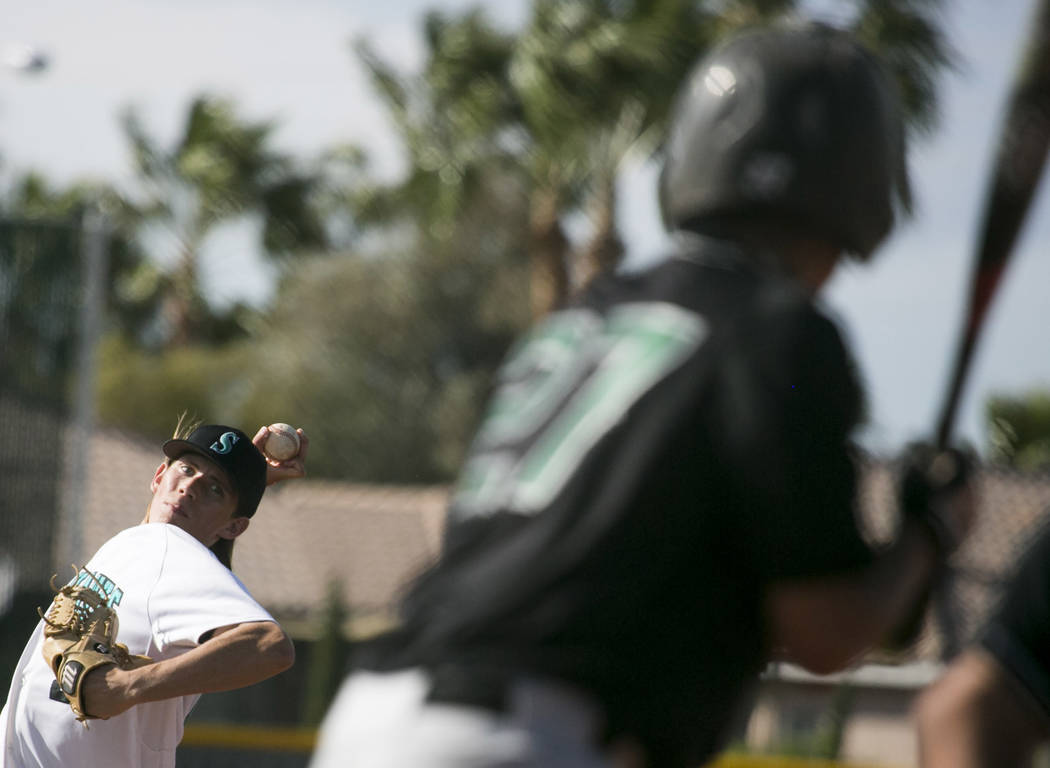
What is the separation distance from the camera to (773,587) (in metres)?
2.11

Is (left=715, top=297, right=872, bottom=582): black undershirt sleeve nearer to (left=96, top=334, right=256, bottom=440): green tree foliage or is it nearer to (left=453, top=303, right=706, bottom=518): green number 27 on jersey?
(left=453, top=303, right=706, bottom=518): green number 27 on jersey

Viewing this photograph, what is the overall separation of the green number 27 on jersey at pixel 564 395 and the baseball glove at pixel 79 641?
4.54 ft

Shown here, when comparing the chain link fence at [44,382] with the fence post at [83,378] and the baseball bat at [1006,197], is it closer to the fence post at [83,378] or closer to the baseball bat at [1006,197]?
the fence post at [83,378]

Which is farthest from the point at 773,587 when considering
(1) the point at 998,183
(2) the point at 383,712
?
(1) the point at 998,183

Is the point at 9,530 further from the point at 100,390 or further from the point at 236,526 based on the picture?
the point at 100,390

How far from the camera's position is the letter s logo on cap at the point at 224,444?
139 inches

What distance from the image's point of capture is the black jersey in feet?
6.77

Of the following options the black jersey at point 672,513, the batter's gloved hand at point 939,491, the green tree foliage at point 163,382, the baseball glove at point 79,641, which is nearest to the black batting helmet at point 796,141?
the black jersey at point 672,513

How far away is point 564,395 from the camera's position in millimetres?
2160

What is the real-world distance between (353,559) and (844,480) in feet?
94.3

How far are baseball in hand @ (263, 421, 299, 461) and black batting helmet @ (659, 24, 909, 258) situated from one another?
1.50m

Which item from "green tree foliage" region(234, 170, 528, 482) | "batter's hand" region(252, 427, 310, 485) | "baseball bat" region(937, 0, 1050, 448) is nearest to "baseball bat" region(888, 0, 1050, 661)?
"baseball bat" region(937, 0, 1050, 448)

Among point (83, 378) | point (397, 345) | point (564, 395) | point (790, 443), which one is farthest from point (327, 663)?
point (397, 345)

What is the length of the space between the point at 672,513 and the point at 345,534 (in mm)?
29799
